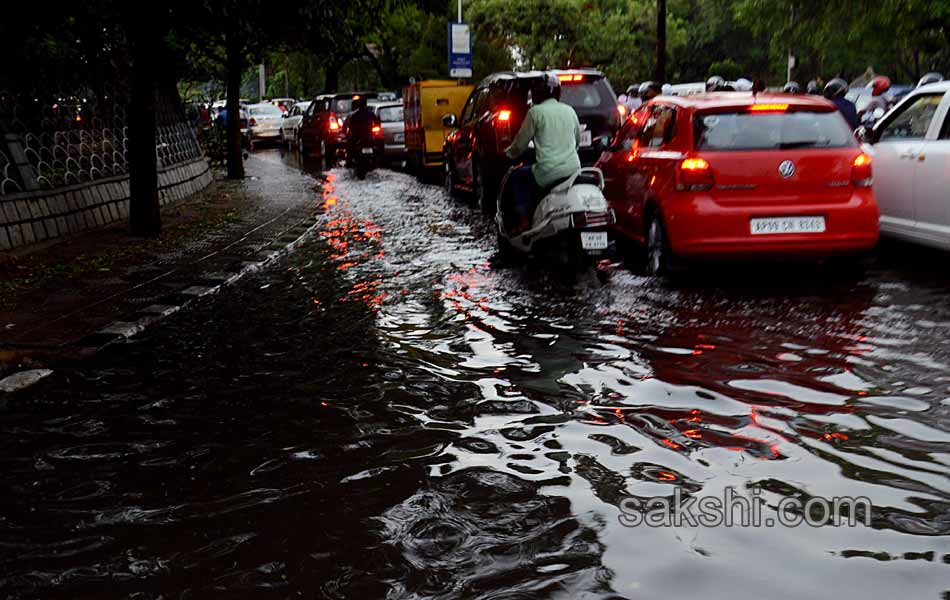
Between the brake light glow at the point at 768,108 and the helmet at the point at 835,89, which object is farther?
the helmet at the point at 835,89

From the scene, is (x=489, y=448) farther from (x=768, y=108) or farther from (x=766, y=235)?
(x=768, y=108)

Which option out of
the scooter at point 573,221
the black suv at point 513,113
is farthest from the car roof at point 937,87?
the black suv at point 513,113

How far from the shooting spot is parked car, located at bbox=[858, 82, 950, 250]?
9962mm

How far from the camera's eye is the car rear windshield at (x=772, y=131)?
9.84 m

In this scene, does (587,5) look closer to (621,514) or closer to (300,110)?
(300,110)

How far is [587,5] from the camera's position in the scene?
55219mm

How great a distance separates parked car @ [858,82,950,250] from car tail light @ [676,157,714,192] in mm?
1943

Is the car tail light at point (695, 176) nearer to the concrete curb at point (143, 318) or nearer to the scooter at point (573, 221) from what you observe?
the scooter at point (573, 221)

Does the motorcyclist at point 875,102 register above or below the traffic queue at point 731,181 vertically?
above

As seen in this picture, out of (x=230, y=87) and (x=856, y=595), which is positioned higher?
(x=230, y=87)

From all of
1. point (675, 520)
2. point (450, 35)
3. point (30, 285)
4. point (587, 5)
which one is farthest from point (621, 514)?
point (587, 5)

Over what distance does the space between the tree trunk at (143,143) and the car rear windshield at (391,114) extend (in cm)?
1491

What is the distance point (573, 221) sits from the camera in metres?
10.0

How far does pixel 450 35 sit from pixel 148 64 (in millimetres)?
24638
